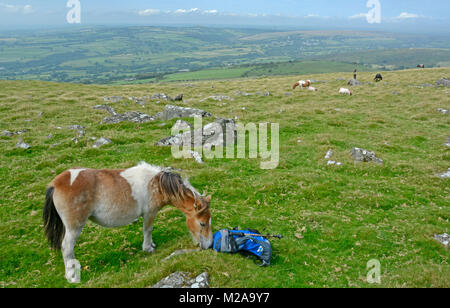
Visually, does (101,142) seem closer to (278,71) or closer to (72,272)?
(72,272)

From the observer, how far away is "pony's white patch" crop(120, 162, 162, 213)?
8.97m

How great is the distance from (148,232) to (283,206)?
6343 millimetres

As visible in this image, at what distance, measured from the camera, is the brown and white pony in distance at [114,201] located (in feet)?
26.7

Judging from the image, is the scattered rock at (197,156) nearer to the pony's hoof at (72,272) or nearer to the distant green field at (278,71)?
the pony's hoof at (72,272)

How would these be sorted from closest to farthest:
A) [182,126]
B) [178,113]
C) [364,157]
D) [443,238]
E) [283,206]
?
1. [443,238]
2. [283,206]
3. [364,157]
4. [182,126]
5. [178,113]

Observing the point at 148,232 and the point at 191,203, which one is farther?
the point at 148,232

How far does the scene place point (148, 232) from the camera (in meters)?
9.53

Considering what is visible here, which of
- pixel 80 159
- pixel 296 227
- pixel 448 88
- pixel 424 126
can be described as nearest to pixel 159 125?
pixel 80 159

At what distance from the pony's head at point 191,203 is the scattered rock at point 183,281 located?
57.9 inches

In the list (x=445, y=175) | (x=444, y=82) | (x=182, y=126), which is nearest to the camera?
(x=445, y=175)

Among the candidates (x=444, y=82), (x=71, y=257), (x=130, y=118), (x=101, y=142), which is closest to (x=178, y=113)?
(x=130, y=118)

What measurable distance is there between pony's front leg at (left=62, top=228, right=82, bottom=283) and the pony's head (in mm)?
2805

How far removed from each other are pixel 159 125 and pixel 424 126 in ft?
79.3

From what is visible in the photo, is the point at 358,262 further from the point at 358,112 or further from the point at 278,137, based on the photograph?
the point at 358,112
